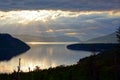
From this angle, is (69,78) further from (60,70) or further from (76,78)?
(60,70)

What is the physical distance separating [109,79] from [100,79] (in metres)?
1.06

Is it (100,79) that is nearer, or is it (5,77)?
(100,79)

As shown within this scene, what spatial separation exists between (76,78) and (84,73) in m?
1.35

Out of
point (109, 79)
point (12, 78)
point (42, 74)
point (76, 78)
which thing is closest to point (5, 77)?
point (12, 78)

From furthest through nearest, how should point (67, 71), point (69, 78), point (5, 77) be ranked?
point (5, 77) → point (67, 71) → point (69, 78)

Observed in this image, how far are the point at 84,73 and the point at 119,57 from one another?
6242 mm

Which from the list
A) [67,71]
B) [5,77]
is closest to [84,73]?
[67,71]

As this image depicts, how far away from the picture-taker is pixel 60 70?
4922cm

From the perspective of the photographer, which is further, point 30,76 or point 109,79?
point 30,76

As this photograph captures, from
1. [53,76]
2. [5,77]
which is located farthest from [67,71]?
[5,77]

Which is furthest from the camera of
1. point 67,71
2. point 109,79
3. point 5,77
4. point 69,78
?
point 5,77

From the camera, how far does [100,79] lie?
4128cm

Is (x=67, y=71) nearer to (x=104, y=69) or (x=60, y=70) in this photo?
(x=60, y=70)

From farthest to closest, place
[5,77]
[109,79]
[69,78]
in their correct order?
[5,77]
[69,78]
[109,79]
